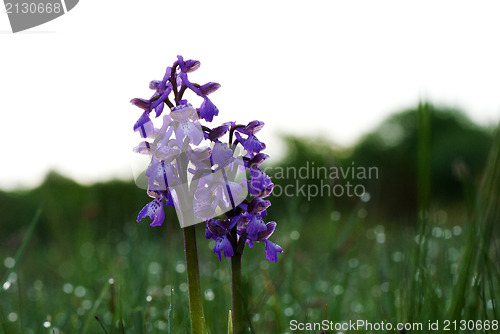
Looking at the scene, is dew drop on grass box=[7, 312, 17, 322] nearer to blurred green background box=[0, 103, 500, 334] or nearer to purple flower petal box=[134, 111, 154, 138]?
blurred green background box=[0, 103, 500, 334]

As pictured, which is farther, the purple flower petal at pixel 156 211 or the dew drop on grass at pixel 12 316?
the dew drop on grass at pixel 12 316

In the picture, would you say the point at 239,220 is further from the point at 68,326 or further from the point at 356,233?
the point at 356,233

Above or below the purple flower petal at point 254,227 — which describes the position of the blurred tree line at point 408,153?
below

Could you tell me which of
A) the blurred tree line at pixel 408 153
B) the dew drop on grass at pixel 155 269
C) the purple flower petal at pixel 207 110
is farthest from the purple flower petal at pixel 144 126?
the blurred tree line at pixel 408 153

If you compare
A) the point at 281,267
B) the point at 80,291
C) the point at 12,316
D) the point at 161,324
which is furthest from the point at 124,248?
the point at 161,324

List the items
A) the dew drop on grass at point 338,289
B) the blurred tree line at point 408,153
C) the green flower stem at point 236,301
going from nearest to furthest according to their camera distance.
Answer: the green flower stem at point 236,301, the dew drop on grass at point 338,289, the blurred tree line at point 408,153

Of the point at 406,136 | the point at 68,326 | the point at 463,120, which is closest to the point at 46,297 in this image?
the point at 68,326

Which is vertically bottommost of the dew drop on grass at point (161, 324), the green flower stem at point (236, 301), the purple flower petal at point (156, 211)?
the dew drop on grass at point (161, 324)

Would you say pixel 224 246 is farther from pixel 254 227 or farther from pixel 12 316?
pixel 12 316

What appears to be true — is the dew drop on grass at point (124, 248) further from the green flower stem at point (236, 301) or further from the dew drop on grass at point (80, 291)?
the green flower stem at point (236, 301)

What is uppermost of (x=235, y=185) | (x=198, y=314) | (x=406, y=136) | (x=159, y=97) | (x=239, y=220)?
(x=159, y=97)
